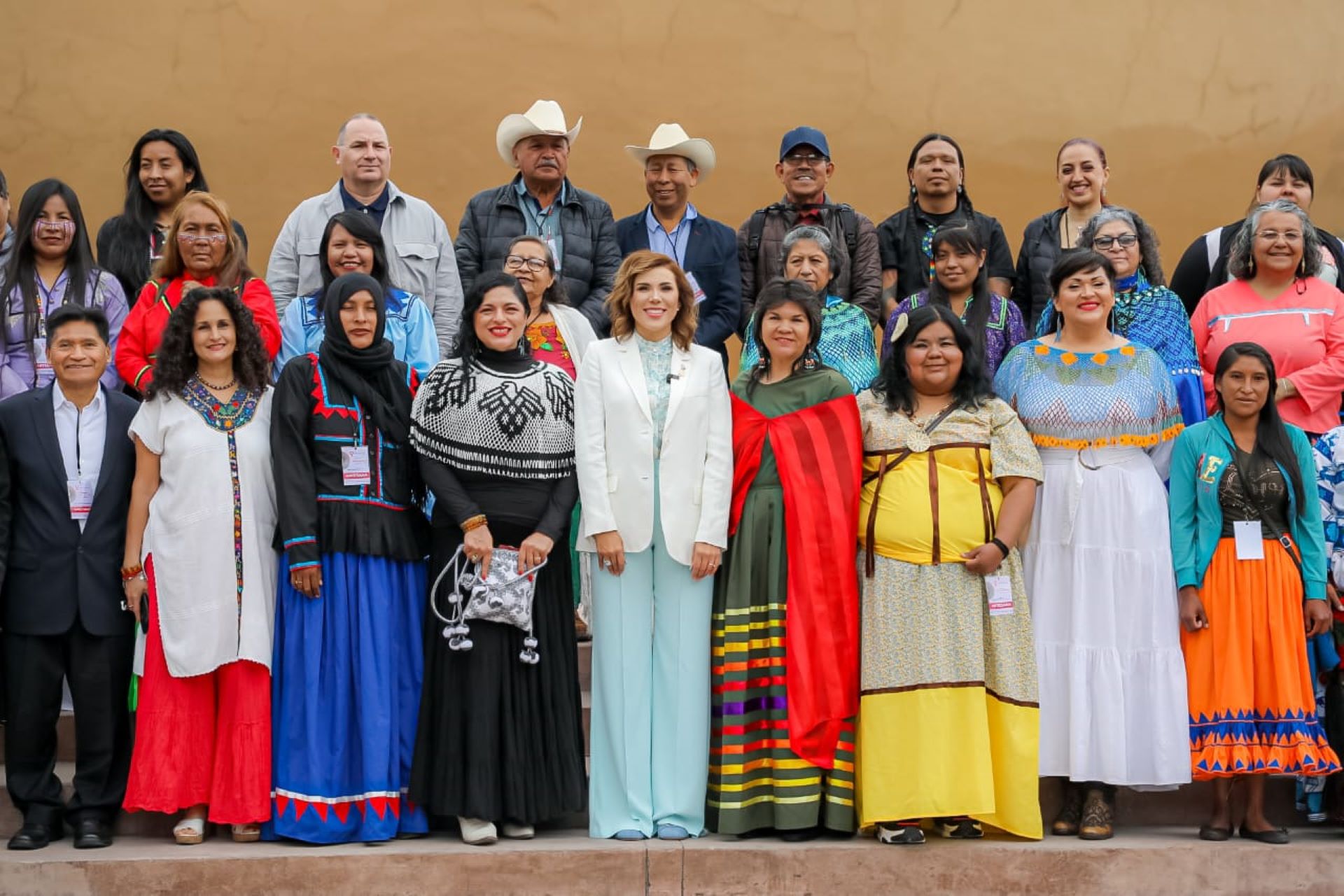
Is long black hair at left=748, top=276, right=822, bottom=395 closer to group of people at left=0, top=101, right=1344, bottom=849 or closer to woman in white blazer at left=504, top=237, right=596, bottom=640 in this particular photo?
group of people at left=0, top=101, right=1344, bottom=849

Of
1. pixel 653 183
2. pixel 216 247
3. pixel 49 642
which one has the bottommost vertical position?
pixel 49 642

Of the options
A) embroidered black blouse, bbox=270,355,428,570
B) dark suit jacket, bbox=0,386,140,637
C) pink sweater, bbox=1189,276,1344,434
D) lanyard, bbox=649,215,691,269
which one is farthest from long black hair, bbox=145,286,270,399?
pink sweater, bbox=1189,276,1344,434

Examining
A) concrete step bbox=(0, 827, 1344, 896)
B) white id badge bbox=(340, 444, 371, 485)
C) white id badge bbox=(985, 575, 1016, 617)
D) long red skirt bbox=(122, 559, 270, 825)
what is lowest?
concrete step bbox=(0, 827, 1344, 896)

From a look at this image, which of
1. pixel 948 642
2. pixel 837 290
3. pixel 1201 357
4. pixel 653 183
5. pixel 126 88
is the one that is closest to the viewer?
pixel 948 642

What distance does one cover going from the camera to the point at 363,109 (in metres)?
8.40

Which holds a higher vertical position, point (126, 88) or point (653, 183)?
point (126, 88)

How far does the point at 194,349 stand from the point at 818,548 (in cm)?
222

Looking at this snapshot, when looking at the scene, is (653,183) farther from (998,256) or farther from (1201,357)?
(1201,357)

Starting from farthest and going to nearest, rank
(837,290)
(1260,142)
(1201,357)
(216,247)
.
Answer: (1260,142), (837,290), (1201,357), (216,247)

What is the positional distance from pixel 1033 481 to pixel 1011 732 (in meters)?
0.83

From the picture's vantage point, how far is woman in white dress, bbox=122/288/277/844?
16.5 feet

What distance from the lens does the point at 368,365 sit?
5.19 m

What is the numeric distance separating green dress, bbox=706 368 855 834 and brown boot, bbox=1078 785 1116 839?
2.70ft

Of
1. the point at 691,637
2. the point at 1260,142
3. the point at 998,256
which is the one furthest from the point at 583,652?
the point at 1260,142
